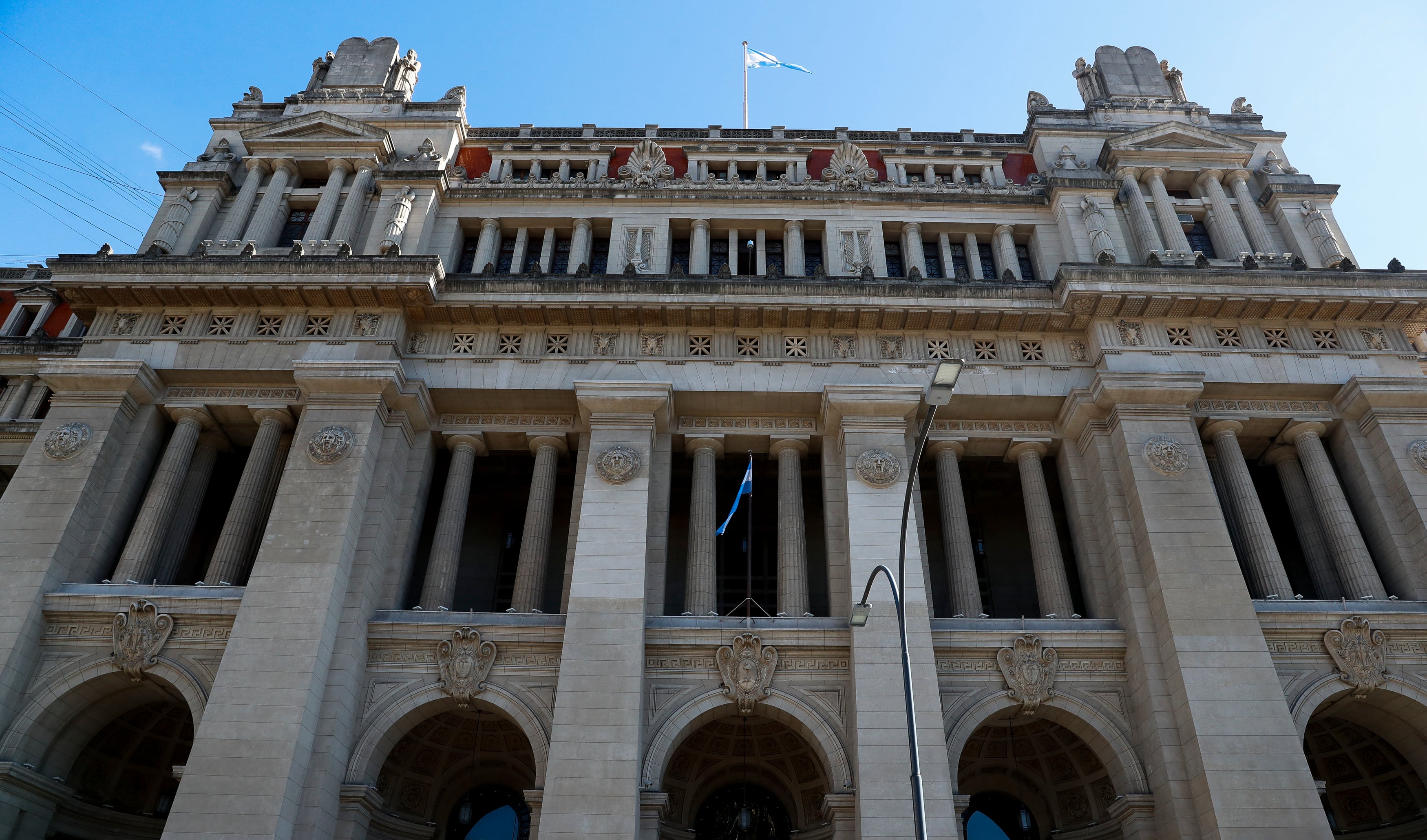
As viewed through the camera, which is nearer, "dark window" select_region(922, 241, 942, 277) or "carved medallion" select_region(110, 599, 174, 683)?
"carved medallion" select_region(110, 599, 174, 683)

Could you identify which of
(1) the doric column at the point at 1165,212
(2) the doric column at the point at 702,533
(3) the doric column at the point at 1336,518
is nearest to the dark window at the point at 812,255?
(2) the doric column at the point at 702,533

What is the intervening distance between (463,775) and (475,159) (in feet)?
74.4

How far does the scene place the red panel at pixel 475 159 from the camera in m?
36.3

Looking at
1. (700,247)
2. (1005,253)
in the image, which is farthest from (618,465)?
(1005,253)

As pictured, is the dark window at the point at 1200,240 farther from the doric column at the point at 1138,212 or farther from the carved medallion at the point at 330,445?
the carved medallion at the point at 330,445

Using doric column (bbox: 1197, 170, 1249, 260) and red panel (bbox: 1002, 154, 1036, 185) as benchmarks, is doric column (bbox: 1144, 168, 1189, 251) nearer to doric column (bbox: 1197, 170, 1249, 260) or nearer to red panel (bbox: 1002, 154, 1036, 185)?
doric column (bbox: 1197, 170, 1249, 260)

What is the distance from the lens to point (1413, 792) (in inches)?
1006

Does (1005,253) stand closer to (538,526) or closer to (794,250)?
(794,250)

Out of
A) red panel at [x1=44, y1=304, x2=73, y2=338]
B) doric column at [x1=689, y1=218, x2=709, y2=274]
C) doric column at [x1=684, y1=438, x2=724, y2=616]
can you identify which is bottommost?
doric column at [x1=684, y1=438, x2=724, y2=616]

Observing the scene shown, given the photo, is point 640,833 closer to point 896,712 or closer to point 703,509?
point 896,712

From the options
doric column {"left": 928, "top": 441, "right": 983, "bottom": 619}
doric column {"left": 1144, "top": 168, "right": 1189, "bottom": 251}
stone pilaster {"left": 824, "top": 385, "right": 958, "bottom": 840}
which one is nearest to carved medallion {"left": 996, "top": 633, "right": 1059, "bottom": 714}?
doric column {"left": 928, "top": 441, "right": 983, "bottom": 619}

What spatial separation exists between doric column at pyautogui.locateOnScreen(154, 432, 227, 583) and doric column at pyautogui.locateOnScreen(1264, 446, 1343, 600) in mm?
32662

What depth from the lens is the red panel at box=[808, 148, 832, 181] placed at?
119 feet

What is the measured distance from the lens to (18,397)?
1439 inches
